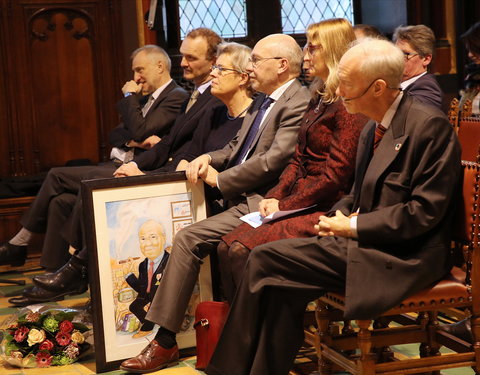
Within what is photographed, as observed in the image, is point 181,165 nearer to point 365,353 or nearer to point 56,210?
point 56,210

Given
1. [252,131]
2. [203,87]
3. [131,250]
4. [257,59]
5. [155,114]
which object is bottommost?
[131,250]

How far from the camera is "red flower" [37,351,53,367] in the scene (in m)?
4.16

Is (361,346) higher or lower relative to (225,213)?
lower

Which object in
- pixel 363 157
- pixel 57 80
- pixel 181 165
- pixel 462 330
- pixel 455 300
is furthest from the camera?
pixel 57 80

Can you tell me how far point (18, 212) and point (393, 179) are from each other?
4.17 metres

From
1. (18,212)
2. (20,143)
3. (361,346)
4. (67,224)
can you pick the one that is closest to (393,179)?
(361,346)

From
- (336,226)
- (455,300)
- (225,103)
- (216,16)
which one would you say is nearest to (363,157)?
(336,226)

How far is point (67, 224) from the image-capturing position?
527 cm

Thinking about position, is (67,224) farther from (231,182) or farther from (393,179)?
(393,179)

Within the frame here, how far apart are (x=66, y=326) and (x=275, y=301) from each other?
1473 millimetres

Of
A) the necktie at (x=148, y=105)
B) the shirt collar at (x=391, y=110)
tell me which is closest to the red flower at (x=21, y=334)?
the necktie at (x=148, y=105)

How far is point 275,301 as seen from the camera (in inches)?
127

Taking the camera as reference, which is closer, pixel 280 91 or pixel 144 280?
pixel 144 280

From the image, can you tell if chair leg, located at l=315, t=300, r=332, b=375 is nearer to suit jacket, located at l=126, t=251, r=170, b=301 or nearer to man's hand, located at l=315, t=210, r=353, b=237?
man's hand, located at l=315, t=210, r=353, b=237
